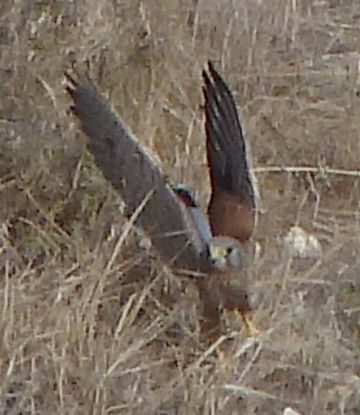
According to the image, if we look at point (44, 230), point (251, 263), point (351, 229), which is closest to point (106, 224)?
point (44, 230)

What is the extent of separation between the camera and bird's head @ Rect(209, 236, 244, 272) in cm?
264

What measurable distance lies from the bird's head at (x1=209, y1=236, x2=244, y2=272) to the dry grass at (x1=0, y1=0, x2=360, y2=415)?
0.08 metres

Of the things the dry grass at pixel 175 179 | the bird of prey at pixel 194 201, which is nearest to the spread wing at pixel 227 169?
the bird of prey at pixel 194 201

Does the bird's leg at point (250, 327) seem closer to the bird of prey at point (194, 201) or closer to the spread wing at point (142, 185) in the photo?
the bird of prey at point (194, 201)

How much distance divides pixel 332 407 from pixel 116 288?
464 mm

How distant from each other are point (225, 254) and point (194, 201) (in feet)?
0.46

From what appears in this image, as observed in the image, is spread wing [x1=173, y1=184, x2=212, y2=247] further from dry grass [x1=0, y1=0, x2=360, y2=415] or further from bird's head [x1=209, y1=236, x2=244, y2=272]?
dry grass [x1=0, y1=0, x2=360, y2=415]

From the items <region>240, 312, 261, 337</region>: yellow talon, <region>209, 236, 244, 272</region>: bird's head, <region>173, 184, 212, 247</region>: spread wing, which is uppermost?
<region>173, 184, 212, 247</region>: spread wing

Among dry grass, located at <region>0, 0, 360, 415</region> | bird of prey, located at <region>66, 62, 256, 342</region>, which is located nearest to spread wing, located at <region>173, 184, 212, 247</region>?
bird of prey, located at <region>66, 62, 256, 342</region>

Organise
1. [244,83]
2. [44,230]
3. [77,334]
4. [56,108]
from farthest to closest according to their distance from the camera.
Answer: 1. [244,83]
2. [56,108]
3. [44,230]
4. [77,334]

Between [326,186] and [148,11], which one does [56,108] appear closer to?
[148,11]

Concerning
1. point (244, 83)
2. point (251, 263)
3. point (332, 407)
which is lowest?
point (332, 407)

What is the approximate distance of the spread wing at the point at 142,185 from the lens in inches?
Result: 105

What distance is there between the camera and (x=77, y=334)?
2.44 meters
